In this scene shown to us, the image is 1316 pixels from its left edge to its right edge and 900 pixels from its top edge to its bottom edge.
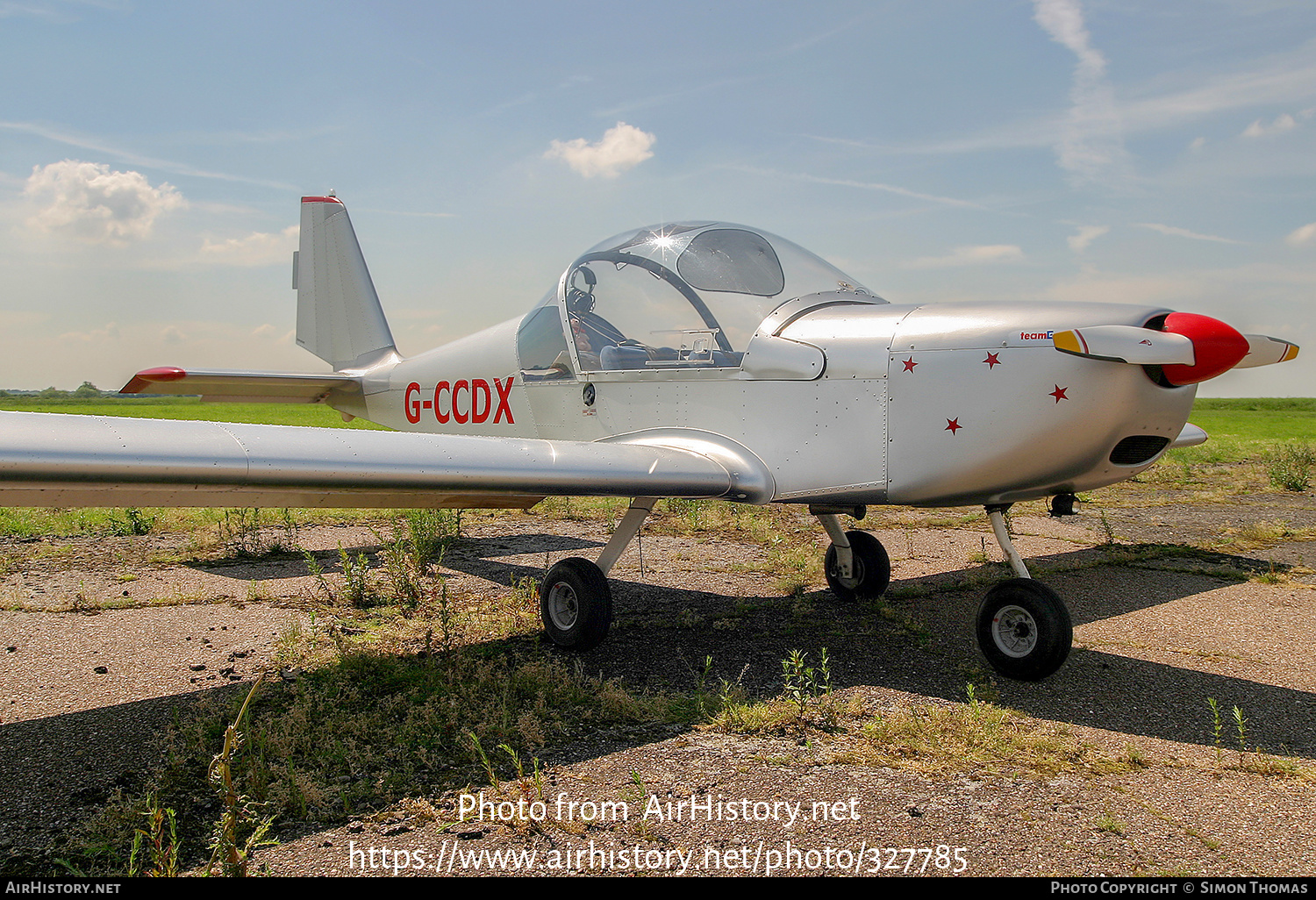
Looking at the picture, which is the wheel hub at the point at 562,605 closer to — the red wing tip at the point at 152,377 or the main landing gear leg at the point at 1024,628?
the main landing gear leg at the point at 1024,628

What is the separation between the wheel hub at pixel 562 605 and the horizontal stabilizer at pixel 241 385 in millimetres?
3498

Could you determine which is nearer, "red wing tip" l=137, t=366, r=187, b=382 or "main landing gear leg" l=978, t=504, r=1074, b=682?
"main landing gear leg" l=978, t=504, r=1074, b=682

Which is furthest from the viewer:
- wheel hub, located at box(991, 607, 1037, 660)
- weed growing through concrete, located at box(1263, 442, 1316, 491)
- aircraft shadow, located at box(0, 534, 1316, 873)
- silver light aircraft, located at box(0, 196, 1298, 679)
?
weed growing through concrete, located at box(1263, 442, 1316, 491)

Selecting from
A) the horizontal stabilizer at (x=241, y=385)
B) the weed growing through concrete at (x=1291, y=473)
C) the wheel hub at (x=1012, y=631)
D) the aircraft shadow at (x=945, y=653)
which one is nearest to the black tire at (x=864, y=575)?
the aircraft shadow at (x=945, y=653)

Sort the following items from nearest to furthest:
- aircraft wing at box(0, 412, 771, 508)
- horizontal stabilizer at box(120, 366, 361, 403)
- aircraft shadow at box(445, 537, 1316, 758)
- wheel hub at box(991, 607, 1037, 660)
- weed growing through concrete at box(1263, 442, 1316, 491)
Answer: aircraft wing at box(0, 412, 771, 508) → aircraft shadow at box(445, 537, 1316, 758) → wheel hub at box(991, 607, 1037, 660) → horizontal stabilizer at box(120, 366, 361, 403) → weed growing through concrete at box(1263, 442, 1316, 491)

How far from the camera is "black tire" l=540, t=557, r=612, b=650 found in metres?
4.97

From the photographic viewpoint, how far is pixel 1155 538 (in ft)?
29.8

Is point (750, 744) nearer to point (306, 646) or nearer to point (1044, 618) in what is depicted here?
point (1044, 618)

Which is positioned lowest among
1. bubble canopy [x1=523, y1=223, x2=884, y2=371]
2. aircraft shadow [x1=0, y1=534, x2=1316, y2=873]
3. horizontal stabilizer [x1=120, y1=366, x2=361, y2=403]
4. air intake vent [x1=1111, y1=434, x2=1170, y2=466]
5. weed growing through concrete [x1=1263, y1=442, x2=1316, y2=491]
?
aircraft shadow [x1=0, y1=534, x2=1316, y2=873]

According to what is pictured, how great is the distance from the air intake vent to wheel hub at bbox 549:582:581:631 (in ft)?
10.4

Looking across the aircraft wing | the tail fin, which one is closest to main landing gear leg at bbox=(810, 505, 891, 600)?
the aircraft wing

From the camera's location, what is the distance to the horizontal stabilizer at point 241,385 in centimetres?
670

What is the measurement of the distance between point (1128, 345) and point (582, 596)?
10.7ft

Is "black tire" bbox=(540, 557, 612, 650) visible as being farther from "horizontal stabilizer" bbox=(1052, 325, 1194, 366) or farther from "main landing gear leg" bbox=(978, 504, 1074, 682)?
"horizontal stabilizer" bbox=(1052, 325, 1194, 366)
